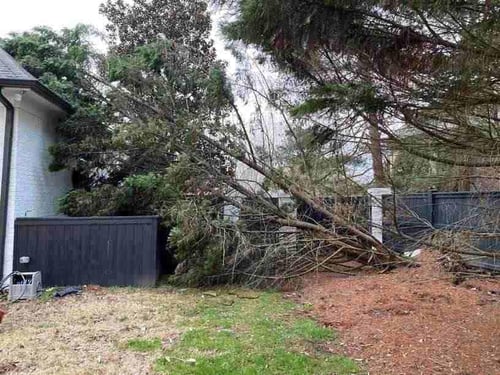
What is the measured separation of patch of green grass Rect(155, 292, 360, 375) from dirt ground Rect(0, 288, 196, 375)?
0.90 ft

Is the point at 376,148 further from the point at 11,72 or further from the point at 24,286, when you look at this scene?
the point at 11,72

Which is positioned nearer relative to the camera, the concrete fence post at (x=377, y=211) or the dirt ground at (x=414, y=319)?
the dirt ground at (x=414, y=319)

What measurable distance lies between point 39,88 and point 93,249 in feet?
9.35

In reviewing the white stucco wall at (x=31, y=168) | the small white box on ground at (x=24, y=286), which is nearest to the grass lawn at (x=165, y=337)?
the small white box on ground at (x=24, y=286)

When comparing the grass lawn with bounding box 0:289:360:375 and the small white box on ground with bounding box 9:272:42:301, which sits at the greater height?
the small white box on ground with bounding box 9:272:42:301

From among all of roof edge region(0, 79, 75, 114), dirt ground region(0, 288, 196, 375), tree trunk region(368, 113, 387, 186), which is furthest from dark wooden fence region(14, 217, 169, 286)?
tree trunk region(368, 113, 387, 186)

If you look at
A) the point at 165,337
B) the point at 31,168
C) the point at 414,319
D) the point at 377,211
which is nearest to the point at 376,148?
the point at 414,319

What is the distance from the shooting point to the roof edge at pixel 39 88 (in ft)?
24.6

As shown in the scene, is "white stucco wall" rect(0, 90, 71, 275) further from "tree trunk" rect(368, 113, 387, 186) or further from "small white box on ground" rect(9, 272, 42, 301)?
"tree trunk" rect(368, 113, 387, 186)

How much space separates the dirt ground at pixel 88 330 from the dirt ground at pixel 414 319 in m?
2.05

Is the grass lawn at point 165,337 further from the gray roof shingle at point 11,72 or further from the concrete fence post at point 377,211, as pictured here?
the gray roof shingle at point 11,72

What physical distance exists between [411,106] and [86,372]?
3.57 metres

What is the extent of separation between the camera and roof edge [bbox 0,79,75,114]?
7484 mm

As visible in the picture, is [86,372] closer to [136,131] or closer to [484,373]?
[484,373]
